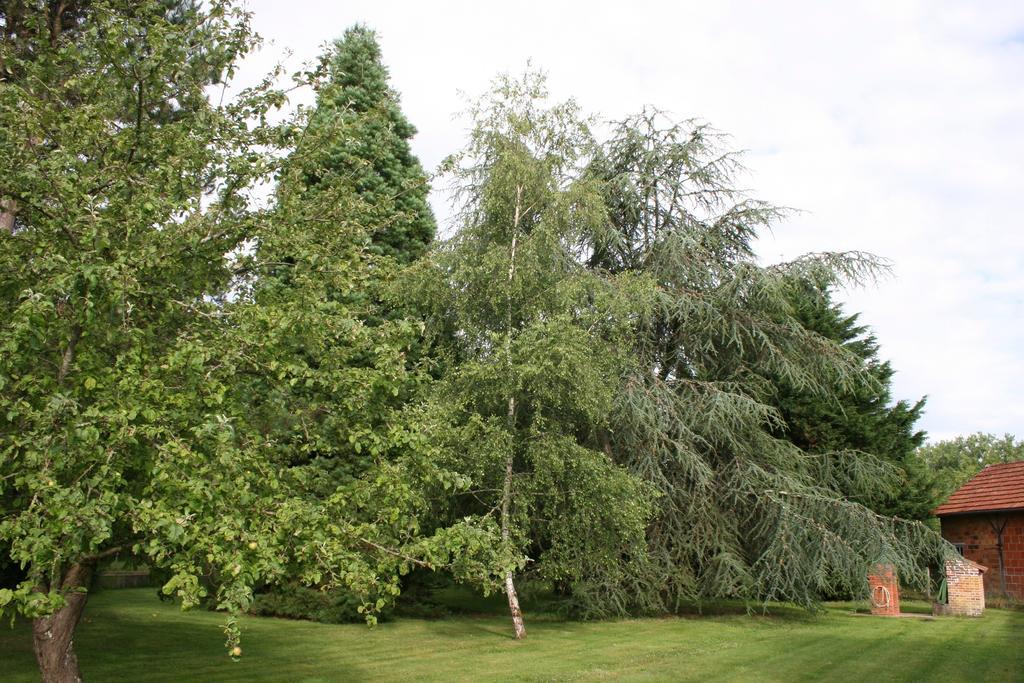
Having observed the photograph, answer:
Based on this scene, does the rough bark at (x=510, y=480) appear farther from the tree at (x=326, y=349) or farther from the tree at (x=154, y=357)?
the tree at (x=154, y=357)

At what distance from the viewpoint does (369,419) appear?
6.77 m

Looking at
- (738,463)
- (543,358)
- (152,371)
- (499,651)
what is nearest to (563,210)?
(543,358)

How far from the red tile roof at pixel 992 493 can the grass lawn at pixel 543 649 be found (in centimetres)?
553

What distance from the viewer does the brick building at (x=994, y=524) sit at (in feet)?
69.9

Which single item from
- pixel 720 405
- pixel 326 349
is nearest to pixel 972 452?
pixel 720 405

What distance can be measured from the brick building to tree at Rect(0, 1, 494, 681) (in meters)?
20.3

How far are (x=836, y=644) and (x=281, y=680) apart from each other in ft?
28.8

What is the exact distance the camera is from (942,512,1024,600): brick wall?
21.2 metres

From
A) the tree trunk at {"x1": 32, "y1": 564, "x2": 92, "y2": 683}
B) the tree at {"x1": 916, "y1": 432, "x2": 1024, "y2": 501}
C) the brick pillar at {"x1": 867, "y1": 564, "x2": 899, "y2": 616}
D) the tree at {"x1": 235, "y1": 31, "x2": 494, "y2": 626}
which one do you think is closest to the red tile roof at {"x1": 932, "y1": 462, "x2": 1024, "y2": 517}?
the brick pillar at {"x1": 867, "y1": 564, "x2": 899, "y2": 616}

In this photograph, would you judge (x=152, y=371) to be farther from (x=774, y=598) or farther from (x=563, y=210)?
(x=774, y=598)

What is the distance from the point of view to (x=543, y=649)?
41.5 ft

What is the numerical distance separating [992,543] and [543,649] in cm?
1568

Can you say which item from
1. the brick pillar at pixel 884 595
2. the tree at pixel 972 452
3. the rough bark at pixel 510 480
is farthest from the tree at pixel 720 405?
the tree at pixel 972 452

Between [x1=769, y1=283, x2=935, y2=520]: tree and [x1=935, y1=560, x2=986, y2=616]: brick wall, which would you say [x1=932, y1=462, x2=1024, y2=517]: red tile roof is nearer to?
[x1=769, y1=283, x2=935, y2=520]: tree
